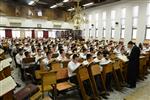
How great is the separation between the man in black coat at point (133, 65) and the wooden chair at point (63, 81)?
240 centimetres

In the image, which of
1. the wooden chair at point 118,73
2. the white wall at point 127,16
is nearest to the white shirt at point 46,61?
the wooden chair at point 118,73

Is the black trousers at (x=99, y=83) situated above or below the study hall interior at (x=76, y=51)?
below

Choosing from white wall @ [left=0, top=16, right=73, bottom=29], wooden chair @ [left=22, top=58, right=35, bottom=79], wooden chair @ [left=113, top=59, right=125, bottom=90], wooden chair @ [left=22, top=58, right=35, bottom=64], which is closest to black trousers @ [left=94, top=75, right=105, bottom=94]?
wooden chair @ [left=113, top=59, right=125, bottom=90]

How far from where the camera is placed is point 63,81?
495 cm

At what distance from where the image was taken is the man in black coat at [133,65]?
18.3 feet

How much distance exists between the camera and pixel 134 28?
578 inches

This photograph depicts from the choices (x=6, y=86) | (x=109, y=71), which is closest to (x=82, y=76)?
(x=109, y=71)

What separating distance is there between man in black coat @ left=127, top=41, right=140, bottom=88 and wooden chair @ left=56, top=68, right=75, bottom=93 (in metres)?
2.40

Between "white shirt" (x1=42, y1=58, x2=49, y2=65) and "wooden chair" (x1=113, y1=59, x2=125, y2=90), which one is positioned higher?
"white shirt" (x1=42, y1=58, x2=49, y2=65)

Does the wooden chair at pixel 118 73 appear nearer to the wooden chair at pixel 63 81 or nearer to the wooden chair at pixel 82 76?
the wooden chair at pixel 82 76

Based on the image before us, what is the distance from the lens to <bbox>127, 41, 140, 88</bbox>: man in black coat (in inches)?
219

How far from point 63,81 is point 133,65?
2592mm

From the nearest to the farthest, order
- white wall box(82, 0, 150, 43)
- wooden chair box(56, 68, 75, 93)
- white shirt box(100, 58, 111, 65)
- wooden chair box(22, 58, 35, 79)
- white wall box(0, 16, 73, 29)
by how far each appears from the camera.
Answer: wooden chair box(56, 68, 75, 93) < white shirt box(100, 58, 111, 65) < wooden chair box(22, 58, 35, 79) < white wall box(82, 0, 150, 43) < white wall box(0, 16, 73, 29)

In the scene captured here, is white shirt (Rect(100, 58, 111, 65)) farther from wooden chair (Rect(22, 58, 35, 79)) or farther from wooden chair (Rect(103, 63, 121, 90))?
wooden chair (Rect(22, 58, 35, 79))
